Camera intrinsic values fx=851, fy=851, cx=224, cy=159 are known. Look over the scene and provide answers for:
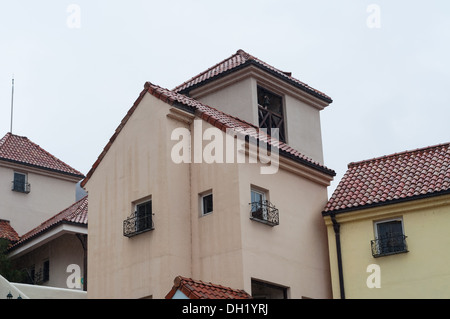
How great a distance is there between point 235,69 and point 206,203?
19.6ft

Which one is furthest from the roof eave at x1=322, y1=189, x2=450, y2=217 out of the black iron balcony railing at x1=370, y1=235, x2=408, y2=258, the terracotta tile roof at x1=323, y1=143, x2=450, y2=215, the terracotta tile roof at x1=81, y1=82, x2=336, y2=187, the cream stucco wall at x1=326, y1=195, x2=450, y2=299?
the terracotta tile roof at x1=81, y1=82, x2=336, y2=187

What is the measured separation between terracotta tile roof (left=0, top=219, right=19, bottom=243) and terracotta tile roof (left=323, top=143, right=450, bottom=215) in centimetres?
1843

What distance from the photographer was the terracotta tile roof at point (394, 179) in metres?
25.8

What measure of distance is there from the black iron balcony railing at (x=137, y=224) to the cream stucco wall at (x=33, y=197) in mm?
18282

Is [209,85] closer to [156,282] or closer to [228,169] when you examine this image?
[228,169]

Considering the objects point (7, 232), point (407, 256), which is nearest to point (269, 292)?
point (407, 256)

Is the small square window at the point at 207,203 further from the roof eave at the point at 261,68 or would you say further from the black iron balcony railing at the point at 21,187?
the black iron balcony railing at the point at 21,187

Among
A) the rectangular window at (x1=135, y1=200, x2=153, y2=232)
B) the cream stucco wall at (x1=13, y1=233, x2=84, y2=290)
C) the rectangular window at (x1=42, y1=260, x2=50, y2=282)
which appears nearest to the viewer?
the rectangular window at (x1=135, y1=200, x2=153, y2=232)

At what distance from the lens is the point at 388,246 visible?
2577cm

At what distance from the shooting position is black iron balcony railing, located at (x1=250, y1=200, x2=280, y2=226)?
82.5 feet

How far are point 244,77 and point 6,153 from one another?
19.4 meters

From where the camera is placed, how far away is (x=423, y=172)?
88.0 ft

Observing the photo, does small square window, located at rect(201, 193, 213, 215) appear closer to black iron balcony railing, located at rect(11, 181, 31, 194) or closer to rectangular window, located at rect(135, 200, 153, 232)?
rectangular window, located at rect(135, 200, 153, 232)
